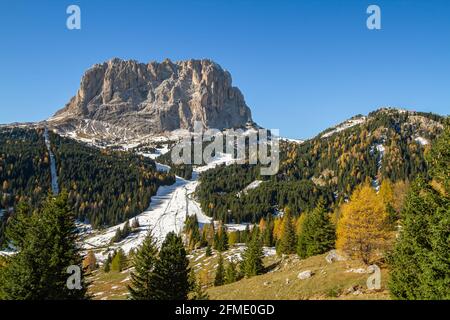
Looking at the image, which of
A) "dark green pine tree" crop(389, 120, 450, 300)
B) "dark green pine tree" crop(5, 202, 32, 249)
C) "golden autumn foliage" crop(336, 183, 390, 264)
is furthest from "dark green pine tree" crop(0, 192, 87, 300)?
"golden autumn foliage" crop(336, 183, 390, 264)

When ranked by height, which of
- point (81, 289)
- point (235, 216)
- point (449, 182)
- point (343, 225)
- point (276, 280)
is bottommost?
point (235, 216)

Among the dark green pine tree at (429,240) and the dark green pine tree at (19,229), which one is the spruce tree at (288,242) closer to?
the dark green pine tree at (429,240)

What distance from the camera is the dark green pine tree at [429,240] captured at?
63.2 ft

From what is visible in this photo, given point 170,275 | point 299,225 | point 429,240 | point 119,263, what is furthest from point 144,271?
point 119,263

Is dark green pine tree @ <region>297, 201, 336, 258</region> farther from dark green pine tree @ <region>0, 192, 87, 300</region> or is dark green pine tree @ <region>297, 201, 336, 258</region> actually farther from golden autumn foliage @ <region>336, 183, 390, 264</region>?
dark green pine tree @ <region>0, 192, 87, 300</region>

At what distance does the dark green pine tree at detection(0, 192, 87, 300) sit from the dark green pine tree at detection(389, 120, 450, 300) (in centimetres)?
2681

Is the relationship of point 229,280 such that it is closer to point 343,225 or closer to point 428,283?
point 343,225

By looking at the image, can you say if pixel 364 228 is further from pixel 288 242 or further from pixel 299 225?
pixel 299 225

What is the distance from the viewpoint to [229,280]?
69.9 meters

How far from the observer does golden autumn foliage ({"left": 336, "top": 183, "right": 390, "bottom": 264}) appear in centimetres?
4178

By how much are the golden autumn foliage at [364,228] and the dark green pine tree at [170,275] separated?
2080 cm
